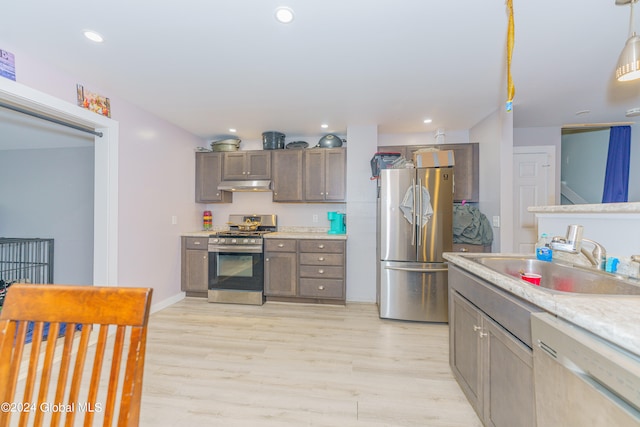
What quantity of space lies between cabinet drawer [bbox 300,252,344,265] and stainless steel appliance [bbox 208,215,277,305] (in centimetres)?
60

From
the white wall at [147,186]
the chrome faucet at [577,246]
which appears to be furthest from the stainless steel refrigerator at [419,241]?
the white wall at [147,186]

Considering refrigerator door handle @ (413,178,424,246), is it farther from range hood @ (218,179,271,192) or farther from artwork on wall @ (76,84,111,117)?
artwork on wall @ (76,84,111,117)

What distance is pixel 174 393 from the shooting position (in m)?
1.74

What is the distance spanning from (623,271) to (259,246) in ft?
10.3

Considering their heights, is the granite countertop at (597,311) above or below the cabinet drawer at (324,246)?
above

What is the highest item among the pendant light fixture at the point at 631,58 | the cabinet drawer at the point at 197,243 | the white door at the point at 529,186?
the pendant light fixture at the point at 631,58

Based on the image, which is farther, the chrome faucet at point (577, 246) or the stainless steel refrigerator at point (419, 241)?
the stainless steel refrigerator at point (419, 241)

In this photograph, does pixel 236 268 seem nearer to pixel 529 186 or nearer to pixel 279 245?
pixel 279 245

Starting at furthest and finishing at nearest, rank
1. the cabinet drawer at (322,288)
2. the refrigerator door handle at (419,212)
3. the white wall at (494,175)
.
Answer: the cabinet drawer at (322,288), the white wall at (494,175), the refrigerator door handle at (419,212)

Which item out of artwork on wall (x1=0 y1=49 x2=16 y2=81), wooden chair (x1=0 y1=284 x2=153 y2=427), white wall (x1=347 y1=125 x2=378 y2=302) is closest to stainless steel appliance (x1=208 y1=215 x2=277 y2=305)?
white wall (x1=347 y1=125 x2=378 y2=302)

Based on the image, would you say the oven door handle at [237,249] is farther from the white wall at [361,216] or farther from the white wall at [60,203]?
the white wall at [60,203]

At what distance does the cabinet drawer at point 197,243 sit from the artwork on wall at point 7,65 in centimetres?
224

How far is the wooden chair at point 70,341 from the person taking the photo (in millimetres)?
651

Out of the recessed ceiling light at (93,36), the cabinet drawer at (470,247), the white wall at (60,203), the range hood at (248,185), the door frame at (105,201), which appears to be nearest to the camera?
the recessed ceiling light at (93,36)
